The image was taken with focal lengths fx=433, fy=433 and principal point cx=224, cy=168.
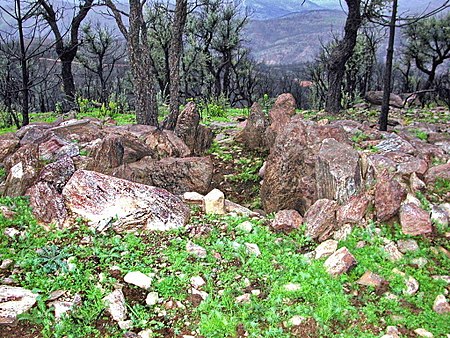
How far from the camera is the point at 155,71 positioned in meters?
22.3

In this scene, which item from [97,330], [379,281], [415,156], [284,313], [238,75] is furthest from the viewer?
[238,75]

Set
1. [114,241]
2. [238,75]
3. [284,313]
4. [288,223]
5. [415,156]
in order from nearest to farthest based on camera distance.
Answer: [284,313] < [114,241] < [288,223] < [415,156] < [238,75]

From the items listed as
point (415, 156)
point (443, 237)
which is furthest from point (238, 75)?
point (443, 237)

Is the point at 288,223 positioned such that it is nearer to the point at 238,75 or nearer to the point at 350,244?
the point at 350,244

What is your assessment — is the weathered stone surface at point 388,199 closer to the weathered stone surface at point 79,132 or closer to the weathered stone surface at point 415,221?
the weathered stone surface at point 415,221

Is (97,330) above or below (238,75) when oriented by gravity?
below

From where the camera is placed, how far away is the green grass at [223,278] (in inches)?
116

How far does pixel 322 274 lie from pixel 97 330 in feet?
5.68

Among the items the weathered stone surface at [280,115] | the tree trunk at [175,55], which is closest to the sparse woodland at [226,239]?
the weathered stone surface at [280,115]

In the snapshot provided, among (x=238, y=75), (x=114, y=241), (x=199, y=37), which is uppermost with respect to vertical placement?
(x=199, y=37)

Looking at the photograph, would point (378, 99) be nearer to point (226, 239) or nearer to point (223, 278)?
point (226, 239)

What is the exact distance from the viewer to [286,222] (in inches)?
163

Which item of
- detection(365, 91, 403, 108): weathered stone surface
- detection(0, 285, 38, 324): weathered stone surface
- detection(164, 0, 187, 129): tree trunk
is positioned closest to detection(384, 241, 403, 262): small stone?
detection(0, 285, 38, 324): weathered stone surface

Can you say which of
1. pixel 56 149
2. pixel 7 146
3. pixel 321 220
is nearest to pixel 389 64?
pixel 321 220
